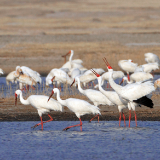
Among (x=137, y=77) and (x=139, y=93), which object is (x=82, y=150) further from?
(x=137, y=77)

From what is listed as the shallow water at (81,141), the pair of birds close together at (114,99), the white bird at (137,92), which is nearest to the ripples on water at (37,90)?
the pair of birds close together at (114,99)

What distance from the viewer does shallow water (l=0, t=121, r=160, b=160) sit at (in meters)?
7.25

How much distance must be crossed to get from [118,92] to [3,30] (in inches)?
1128

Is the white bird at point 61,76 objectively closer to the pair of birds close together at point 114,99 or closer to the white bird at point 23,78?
the white bird at point 23,78

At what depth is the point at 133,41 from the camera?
2870 cm

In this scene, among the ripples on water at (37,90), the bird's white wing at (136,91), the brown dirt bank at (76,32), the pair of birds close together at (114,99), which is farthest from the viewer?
the brown dirt bank at (76,32)

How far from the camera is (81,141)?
320 inches

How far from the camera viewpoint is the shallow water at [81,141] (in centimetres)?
725

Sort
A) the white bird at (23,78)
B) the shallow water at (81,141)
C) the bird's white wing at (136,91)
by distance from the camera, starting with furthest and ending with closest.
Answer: the white bird at (23,78) → the bird's white wing at (136,91) → the shallow water at (81,141)

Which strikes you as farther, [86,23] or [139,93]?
[86,23]

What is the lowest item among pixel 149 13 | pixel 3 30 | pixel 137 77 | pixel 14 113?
pixel 14 113

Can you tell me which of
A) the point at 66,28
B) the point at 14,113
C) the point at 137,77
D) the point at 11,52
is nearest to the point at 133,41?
the point at 11,52

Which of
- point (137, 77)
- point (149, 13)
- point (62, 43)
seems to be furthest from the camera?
point (149, 13)

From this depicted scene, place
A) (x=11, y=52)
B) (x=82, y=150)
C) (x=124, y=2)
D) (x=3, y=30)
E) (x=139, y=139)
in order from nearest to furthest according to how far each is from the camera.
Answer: (x=82, y=150) < (x=139, y=139) < (x=11, y=52) < (x=3, y=30) < (x=124, y=2)
